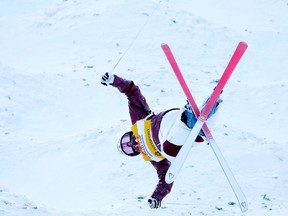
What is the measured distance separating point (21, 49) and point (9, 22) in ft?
4.33

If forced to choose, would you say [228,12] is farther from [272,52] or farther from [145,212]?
[145,212]

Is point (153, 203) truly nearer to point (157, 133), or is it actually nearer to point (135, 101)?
point (157, 133)

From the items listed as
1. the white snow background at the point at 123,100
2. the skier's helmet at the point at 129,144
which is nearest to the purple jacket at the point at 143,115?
the skier's helmet at the point at 129,144

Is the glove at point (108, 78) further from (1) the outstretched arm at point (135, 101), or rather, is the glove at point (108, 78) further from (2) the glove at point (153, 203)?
(2) the glove at point (153, 203)

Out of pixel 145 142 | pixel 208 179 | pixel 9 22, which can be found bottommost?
pixel 9 22

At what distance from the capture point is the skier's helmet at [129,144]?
4.73 m

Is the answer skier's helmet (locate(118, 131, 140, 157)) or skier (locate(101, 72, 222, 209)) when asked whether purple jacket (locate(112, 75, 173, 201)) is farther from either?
skier's helmet (locate(118, 131, 140, 157))

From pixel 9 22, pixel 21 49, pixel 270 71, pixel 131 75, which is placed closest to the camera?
pixel 131 75

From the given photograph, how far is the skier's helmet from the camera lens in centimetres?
473

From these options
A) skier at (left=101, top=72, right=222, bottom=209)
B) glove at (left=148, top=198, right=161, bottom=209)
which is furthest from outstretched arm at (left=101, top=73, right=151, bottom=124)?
glove at (left=148, top=198, right=161, bottom=209)

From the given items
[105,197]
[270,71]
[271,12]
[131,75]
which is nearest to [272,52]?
[270,71]

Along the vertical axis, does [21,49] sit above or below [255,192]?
below

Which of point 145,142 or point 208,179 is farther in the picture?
point 208,179

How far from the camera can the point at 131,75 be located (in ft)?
26.2
